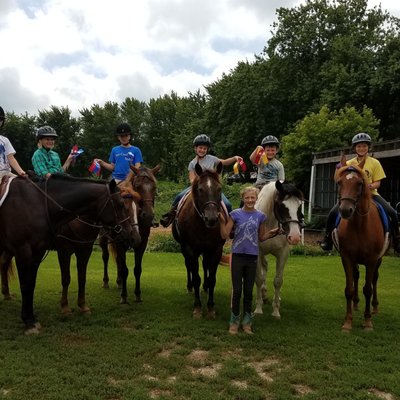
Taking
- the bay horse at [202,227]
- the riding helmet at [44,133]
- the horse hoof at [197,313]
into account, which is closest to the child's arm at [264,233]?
the bay horse at [202,227]

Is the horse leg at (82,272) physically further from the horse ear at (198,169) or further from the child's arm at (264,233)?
the child's arm at (264,233)

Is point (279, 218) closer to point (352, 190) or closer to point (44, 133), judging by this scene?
point (352, 190)

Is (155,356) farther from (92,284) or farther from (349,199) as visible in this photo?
(92,284)

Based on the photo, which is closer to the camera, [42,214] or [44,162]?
[42,214]

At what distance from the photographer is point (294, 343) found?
5852mm

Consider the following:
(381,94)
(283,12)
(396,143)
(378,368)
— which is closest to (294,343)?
(378,368)

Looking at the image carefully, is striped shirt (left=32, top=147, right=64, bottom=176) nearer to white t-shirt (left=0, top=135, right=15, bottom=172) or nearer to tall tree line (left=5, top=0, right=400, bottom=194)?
white t-shirt (left=0, top=135, right=15, bottom=172)

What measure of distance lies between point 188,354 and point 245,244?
165 centimetres

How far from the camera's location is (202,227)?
675 centimetres

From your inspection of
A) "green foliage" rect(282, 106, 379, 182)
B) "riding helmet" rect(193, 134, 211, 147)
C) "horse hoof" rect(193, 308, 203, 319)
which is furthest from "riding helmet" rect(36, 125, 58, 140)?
"green foliage" rect(282, 106, 379, 182)

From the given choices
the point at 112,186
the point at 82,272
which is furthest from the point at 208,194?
the point at 82,272

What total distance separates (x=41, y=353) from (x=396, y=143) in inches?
582

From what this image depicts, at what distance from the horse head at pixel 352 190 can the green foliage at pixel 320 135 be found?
17.5m

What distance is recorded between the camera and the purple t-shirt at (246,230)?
594 cm
